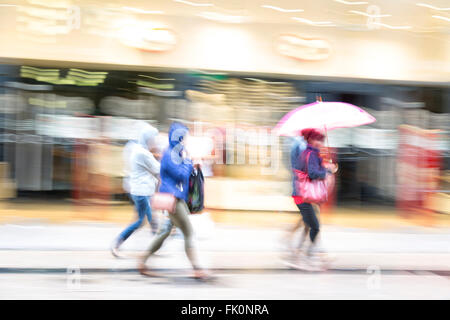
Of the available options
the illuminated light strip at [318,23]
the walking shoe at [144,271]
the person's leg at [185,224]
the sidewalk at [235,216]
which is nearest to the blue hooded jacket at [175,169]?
the person's leg at [185,224]

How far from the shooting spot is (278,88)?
10281 millimetres

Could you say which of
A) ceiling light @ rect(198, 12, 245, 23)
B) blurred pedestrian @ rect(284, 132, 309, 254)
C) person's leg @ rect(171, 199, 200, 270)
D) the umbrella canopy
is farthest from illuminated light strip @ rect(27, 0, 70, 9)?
person's leg @ rect(171, 199, 200, 270)

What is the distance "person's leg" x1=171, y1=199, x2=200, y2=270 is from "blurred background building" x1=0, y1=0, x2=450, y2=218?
4276mm

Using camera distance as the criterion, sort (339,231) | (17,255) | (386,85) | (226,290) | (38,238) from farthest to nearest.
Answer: (386,85) → (339,231) → (38,238) → (17,255) → (226,290)

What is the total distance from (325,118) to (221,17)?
444cm

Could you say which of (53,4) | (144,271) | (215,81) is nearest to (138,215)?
(144,271)

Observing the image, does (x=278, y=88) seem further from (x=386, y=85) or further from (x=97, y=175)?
(x=97, y=175)

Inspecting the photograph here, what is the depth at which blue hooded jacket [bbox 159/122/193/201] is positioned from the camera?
5.73 meters

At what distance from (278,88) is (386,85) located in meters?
2.12

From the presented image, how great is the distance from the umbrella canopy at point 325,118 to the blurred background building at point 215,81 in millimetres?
3853

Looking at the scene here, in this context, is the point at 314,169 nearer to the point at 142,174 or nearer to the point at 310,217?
the point at 310,217

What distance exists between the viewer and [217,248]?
26.4 feet
